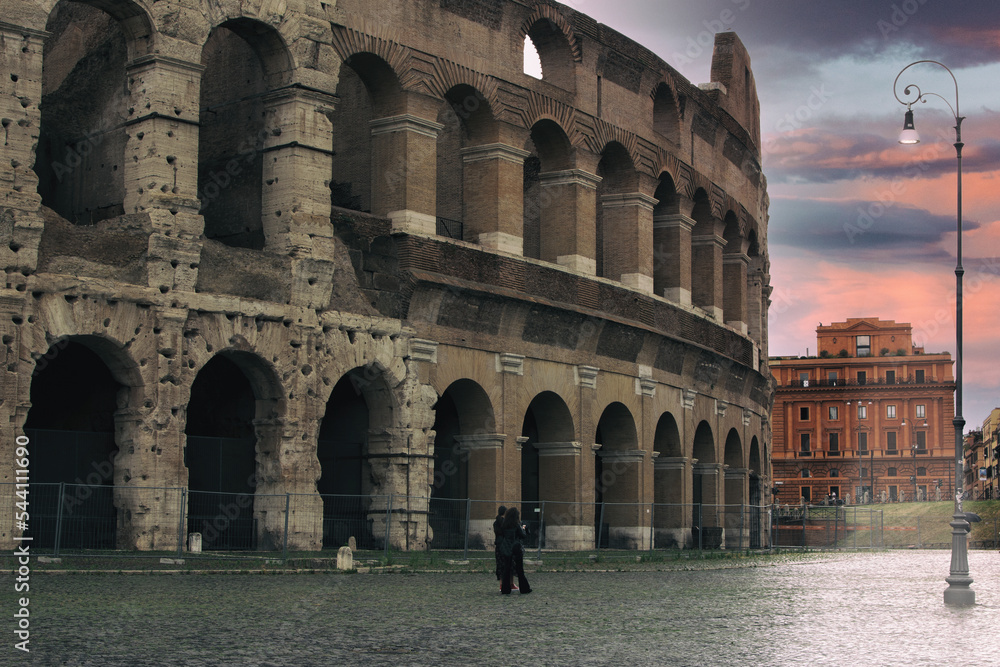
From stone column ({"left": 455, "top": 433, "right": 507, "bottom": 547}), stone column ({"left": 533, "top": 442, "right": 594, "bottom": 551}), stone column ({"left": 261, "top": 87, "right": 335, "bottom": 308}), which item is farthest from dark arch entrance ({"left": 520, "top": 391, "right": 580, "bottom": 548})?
stone column ({"left": 261, "top": 87, "right": 335, "bottom": 308})

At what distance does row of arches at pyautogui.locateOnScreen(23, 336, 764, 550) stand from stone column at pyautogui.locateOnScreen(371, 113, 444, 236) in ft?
9.83

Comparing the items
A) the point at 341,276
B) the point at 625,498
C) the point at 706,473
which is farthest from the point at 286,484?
the point at 706,473

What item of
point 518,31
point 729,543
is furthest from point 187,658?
point 729,543

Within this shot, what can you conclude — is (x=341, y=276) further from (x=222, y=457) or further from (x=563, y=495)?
(x=563, y=495)

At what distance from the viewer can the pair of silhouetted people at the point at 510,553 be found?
15383 mm

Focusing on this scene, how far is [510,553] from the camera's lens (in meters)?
15.5

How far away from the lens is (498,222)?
26469 millimetres

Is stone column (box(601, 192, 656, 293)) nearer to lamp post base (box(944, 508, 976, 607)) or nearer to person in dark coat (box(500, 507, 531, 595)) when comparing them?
lamp post base (box(944, 508, 976, 607))

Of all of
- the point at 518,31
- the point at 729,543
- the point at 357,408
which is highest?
the point at 518,31

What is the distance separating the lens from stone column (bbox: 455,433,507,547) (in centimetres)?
2591

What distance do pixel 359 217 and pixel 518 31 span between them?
6.17m

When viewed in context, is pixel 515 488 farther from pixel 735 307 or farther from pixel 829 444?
pixel 829 444

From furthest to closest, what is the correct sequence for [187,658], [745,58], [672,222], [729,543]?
[745,58]
[729,543]
[672,222]
[187,658]

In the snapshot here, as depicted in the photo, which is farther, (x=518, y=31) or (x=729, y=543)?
(x=729, y=543)
